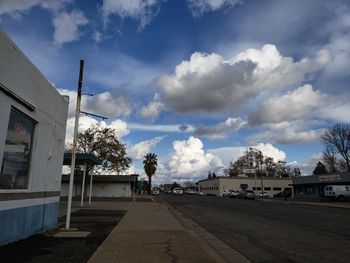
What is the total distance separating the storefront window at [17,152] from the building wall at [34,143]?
0.50 ft

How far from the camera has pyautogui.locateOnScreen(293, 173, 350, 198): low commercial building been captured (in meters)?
59.8

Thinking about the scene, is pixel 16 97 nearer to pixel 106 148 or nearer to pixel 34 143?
pixel 34 143

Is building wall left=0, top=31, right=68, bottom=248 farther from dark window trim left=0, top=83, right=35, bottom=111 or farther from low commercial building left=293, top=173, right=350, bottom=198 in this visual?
low commercial building left=293, top=173, right=350, bottom=198

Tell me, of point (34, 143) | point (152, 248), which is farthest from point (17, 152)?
point (152, 248)

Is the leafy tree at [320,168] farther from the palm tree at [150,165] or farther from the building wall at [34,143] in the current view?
the building wall at [34,143]

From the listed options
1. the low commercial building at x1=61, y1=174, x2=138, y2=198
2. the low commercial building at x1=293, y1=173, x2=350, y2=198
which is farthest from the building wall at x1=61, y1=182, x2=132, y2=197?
the low commercial building at x1=293, y1=173, x2=350, y2=198

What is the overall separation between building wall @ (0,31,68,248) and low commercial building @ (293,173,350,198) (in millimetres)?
51917

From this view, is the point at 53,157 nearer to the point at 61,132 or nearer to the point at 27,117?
the point at 61,132

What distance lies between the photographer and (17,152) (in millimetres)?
9773

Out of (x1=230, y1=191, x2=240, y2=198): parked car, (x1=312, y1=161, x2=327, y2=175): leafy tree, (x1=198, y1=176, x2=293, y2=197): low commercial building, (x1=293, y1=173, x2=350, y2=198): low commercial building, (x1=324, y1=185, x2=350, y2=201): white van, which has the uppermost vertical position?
(x1=312, y1=161, x2=327, y2=175): leafy tree

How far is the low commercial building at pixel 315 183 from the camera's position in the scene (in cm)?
5984

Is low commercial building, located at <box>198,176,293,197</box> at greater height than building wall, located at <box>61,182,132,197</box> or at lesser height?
greater

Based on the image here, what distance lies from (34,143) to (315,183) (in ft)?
210

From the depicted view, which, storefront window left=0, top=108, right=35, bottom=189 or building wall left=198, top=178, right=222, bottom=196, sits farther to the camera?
building wall left=198, top=178, right=222, bottom=196
